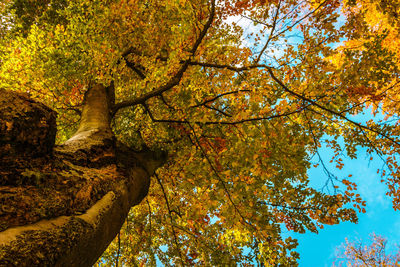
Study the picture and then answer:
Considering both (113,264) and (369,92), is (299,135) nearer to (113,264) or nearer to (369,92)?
(369,92)

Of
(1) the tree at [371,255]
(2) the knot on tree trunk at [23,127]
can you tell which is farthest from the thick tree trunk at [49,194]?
(1) the tree at [371,255]

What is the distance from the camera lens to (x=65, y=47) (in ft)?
14.7

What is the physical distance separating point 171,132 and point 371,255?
66.1 feet

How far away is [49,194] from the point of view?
1.49m

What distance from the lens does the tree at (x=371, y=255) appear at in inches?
598

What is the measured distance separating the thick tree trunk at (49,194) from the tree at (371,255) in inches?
803

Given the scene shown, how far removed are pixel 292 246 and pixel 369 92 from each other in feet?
11.5

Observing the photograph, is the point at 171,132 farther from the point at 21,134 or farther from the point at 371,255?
the point at 371,255

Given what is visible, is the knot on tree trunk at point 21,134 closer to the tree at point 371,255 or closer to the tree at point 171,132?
the tree at point 171,132

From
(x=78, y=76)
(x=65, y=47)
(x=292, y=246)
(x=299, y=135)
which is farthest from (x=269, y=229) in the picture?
(x=65, y=47)

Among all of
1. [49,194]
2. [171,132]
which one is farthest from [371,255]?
[49,194]

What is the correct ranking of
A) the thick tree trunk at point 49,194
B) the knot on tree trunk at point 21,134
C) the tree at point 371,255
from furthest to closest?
1. the tree at point 371,255
2. the knot on tree trunk at point 21,134
3. the thick tree trunk at point 49,194

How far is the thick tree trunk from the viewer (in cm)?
113

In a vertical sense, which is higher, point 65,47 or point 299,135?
point 65,47
